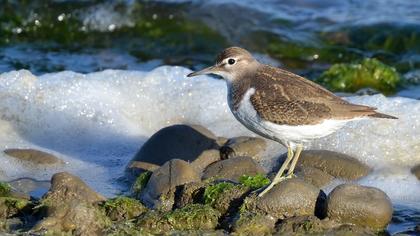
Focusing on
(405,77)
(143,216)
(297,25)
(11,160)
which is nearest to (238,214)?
(143,216)

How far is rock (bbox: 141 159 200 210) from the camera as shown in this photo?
6543mm

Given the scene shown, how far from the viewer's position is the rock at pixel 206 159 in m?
7.56

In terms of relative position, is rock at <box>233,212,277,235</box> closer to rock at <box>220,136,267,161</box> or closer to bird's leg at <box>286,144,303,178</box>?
bird's leg at <box>286,144,303,178</box>

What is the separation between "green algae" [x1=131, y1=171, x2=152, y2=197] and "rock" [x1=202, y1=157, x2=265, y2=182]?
0.45 meters

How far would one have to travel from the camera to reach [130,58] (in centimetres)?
1241

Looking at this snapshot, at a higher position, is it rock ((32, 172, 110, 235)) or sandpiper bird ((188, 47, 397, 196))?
sandpiper bird ((188, 47, 397, 196))

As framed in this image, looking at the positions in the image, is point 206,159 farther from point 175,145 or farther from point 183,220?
point 183,220

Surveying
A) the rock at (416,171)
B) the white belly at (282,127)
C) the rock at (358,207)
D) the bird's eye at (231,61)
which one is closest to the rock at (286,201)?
the rock at (358,207)

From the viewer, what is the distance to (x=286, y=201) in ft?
19.9

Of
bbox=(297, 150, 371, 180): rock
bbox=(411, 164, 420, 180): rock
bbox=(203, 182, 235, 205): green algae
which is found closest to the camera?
bbox=(203, 182, 235, 205): green algae

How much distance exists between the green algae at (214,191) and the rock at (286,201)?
239 millimetres

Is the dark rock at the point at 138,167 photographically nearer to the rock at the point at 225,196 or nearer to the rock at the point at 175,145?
the rock at the point at 175,145

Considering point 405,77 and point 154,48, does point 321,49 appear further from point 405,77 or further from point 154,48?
point 154,48

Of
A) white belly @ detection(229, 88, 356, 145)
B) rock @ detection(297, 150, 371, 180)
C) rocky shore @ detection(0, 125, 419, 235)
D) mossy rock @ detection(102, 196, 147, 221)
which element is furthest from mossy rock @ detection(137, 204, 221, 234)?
rock @ detection(297, 150, 371, 180)
